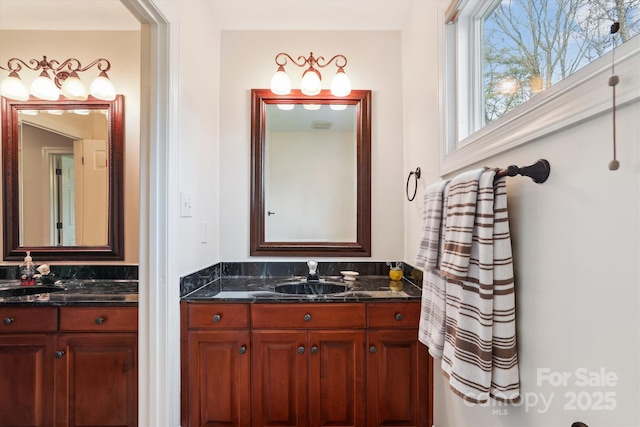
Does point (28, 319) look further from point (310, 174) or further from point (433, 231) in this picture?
point (433, 231)

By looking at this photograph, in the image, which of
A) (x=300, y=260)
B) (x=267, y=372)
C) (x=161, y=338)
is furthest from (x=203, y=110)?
→ (x=267, y=372)

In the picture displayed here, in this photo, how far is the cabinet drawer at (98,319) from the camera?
1.50 m

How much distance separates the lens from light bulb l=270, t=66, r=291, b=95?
1912 millimetres

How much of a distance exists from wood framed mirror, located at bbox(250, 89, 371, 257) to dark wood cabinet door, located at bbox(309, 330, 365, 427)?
648 mm

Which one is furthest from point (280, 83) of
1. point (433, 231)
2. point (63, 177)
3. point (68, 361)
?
point (68, 361)

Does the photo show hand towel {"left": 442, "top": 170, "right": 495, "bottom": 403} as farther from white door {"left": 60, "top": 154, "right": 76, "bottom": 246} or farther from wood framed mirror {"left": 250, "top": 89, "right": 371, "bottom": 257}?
white door {"left": 60, "top": 154, "right": 76, "bottom": 246}

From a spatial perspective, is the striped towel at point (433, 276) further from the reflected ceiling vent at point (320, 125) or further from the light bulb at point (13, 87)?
the light bulb at point (13, 87)

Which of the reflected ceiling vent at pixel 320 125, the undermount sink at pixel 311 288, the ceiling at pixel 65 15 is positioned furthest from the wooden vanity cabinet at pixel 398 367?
the ceiling at pixel 65 15

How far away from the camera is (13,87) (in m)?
1.87

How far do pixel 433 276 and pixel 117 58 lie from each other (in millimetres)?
2421

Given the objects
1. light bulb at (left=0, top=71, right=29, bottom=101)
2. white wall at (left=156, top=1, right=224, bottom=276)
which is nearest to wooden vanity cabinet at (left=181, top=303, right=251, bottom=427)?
white wall at (left=156, top=1, right=224, bottom=276)

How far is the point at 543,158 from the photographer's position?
2.48 feet

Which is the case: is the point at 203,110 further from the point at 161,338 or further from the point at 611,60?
the point at 611,60

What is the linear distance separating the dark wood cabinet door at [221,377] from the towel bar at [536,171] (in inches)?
54.7
